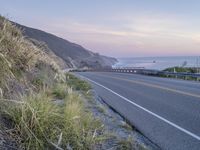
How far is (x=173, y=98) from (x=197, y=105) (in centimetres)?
240

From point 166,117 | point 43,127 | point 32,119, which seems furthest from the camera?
point 166,117

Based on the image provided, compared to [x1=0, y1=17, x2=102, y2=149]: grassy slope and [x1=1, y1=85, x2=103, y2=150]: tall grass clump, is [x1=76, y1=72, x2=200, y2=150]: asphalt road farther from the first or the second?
[x1=1, y1=85, x2=103, y2=150]: tall grass clump

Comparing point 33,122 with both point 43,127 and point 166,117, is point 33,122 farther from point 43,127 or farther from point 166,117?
point 166,117

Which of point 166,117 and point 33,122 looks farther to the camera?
point 166,117

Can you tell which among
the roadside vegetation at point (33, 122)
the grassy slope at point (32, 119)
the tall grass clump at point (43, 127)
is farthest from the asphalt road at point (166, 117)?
the tall grass clump at point (43, 127)

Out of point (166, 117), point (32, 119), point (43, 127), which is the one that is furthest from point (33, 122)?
point (166, 117)

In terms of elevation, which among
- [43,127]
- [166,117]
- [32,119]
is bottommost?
[166,117]

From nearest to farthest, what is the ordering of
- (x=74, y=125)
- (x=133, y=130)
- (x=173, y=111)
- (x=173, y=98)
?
(x=74, y=125)
(x=133, y=130)
(x=173, y=111)
(x=173, y=98)

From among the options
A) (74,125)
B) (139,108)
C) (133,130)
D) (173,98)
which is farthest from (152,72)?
(74,125)

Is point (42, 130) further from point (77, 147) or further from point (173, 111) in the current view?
point (173, 111)

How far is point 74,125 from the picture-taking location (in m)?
7.01

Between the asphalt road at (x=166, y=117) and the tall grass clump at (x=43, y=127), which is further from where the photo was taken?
the asphalt road at (x=166, y=117)

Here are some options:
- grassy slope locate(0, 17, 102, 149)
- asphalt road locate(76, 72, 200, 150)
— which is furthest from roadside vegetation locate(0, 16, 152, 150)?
asphalt road locate(76, 72, 200, 150)

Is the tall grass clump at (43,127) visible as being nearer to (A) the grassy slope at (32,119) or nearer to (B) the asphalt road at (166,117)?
(A) the grassy slope at (32,119)
